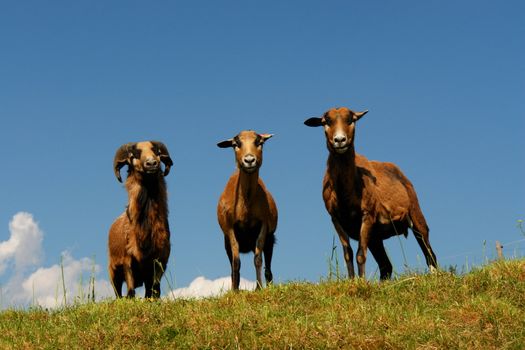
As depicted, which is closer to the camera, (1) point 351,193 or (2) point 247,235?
(1) point 351,193

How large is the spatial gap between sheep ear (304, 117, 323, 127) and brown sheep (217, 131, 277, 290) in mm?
861

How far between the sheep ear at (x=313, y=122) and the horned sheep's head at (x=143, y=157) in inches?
119

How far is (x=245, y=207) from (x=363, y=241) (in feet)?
8.24

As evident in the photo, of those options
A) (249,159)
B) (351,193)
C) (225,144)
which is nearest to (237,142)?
(225,144)

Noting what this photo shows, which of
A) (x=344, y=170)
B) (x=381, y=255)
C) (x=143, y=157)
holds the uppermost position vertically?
(x=143, y=157)

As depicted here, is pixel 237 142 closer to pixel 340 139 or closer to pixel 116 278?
pixel 340 139

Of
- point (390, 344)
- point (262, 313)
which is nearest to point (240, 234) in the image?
point (262, 313)

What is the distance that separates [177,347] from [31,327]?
9.66 ft

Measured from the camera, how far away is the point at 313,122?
46.8 feet

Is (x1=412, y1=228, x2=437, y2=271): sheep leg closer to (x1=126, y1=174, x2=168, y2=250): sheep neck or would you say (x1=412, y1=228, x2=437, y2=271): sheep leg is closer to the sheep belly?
the sheep belly

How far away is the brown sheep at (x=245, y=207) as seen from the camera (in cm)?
1410

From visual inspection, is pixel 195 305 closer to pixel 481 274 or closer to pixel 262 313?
pixel 262 313

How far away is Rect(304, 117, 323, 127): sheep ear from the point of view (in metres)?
14.2

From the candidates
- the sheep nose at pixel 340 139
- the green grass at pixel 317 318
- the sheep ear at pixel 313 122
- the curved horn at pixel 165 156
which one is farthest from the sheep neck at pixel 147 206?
the sheep nose at pixel 340 139
